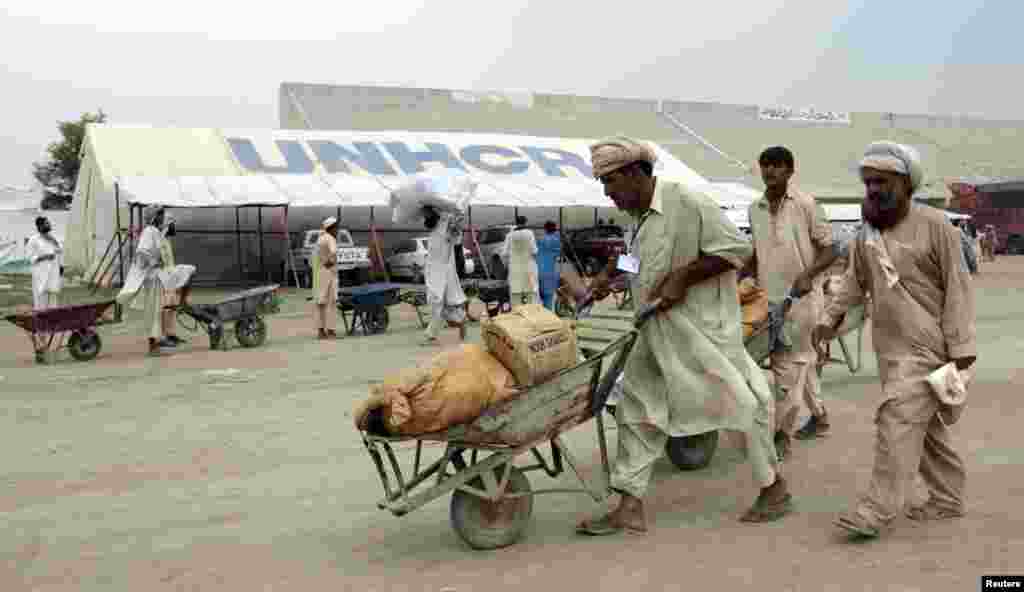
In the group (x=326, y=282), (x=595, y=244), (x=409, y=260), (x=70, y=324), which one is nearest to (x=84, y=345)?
(x=70, y=324)

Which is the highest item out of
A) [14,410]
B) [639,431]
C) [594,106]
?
[594,106]

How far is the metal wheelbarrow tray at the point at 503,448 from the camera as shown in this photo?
13.5 feet

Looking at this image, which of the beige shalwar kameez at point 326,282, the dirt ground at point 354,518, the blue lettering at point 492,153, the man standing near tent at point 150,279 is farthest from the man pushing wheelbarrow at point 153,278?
the blue lettering at point 492,153

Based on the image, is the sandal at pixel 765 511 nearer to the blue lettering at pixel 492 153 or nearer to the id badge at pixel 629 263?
the id badge at pixel 629 263

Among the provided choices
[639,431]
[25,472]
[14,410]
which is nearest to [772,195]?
[639,431]

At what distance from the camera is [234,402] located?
28.2ft

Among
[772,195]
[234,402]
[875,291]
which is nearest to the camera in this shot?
[875,291]

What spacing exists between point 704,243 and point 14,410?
6725 millimetres

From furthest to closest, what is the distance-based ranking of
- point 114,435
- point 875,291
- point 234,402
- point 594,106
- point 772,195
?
point 594,106
point 234,402
point 114,435
point 772,195
point 875,291

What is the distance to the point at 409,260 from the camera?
1038 inches

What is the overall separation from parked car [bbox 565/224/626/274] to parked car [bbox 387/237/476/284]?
3.71 metres

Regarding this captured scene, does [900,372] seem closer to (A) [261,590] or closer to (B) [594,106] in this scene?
(A) [261,590]

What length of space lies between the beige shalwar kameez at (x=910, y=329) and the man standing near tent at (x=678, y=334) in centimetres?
50

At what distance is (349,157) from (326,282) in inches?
532
